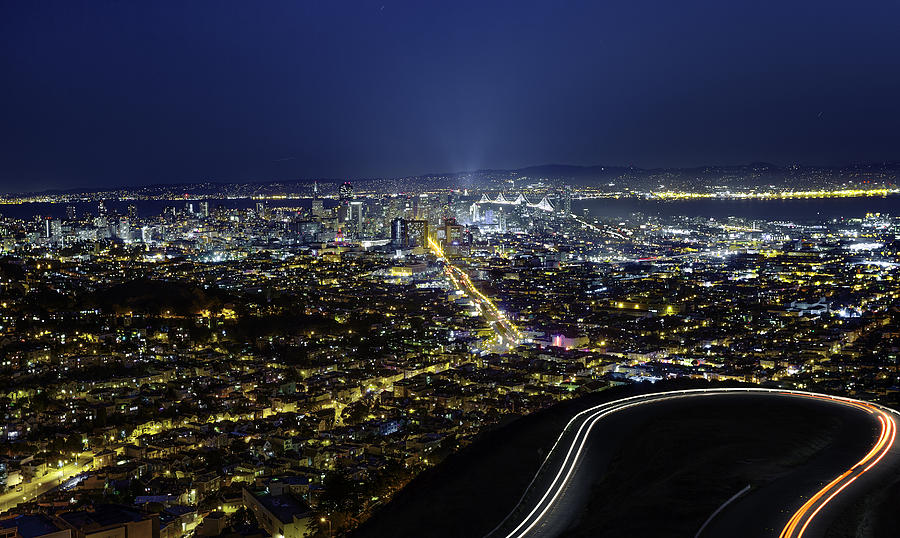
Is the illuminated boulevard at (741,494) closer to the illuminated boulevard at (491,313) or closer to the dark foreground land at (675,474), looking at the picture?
the dark foreground land at (675,474)

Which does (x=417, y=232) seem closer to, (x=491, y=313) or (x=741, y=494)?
(x=491, y=313)

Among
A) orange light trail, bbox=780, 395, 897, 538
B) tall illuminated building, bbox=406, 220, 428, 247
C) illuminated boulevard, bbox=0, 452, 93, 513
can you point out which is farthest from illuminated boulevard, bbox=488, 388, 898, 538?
tall illuminated building, bbox=406, 220, 428, 247

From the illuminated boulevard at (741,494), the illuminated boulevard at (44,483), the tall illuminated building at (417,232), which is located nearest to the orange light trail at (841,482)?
the illuminated boulevard at (741,494)

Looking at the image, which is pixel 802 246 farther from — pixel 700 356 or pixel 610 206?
pixel 610 206

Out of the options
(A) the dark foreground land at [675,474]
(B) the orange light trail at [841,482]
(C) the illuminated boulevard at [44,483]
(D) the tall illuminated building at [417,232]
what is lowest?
(D) the tall illuminated building at [417,232]

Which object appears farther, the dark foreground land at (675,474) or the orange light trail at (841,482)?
the dark foreground land at (675,474)

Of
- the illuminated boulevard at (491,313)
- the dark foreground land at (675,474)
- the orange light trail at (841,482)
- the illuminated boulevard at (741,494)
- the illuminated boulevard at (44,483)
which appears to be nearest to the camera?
the orange light trail at (841,482)

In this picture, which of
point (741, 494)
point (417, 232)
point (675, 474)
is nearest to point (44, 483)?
point (675, 474)

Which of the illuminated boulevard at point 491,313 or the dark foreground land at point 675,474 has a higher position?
the dark foreground land at point 675,474
